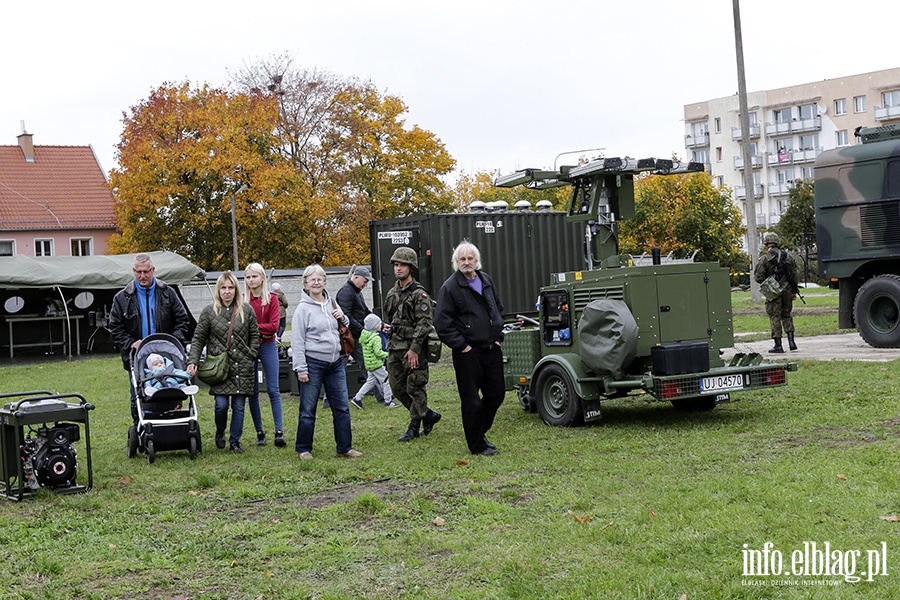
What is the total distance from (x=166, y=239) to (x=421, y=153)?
44.4 ft

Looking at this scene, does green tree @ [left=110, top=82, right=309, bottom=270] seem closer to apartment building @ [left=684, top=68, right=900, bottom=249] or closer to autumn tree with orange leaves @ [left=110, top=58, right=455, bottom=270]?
autumn tree with orange leaves @ [left=110, top=58, right=455, bottom=270]

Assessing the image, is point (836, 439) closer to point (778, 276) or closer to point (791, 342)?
point (778, 276)

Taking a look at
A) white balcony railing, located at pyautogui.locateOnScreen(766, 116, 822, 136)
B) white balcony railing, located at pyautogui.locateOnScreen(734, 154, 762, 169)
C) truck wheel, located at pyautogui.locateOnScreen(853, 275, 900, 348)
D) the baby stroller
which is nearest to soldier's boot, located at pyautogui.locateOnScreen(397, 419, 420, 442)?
the baby stroller

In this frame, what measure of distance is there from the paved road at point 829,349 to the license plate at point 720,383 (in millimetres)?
5332

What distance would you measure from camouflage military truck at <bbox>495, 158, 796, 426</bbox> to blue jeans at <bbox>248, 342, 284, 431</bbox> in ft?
8.39

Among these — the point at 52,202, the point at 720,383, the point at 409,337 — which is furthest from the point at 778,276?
the point at 52,202

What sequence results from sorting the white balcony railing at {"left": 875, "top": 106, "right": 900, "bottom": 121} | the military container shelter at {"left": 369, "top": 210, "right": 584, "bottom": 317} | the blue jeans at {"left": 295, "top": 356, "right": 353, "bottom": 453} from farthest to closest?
1. the white balcony railing at {"left": 875, "top": 106, "right": 900, "bottom": 121}
2. the military container shelter at {"left": 369, "top": 210, "right": 584, "bottom": 317}
3. the blue jeans at {"left": 295, "top": 356, "right": 353, "bottom": 453}

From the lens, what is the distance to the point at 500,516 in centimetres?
662

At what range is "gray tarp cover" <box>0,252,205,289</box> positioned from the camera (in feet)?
83.9

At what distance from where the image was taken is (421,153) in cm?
5159

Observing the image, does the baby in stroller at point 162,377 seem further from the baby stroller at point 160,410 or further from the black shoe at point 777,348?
the black shoe at point 777,348

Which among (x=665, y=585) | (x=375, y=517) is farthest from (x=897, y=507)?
(x=375, y=517)

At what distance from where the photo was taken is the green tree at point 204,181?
43.6 metres

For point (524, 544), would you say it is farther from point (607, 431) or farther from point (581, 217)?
point (581, 217)
